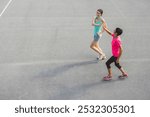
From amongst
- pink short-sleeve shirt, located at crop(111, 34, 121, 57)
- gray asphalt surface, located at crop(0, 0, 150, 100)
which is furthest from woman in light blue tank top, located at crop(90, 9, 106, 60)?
pink short-sleeve shirt, located at crop(111, 34, 121, 57)

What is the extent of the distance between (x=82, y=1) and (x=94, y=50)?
7.29 metres

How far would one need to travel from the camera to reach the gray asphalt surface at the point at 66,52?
26.7 feet

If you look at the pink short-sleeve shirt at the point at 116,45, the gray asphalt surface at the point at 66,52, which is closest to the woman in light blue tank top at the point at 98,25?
the gray asphalt surface at the point at 66,52

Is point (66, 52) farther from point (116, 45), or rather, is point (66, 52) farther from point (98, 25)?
point (116, 45)

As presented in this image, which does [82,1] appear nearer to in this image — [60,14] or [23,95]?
[60,14]

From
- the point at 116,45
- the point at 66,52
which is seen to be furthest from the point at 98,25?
the point at 66,52

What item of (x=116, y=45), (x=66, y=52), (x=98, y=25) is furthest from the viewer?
(x=66, y=52)

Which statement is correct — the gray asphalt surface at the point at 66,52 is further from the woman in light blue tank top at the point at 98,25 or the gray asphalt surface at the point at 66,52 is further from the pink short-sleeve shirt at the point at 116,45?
the pink short-sleeve shirt at the point at 116,45

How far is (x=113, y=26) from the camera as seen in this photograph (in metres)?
12.6

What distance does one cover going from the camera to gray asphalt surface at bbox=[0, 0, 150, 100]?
26.7 ft

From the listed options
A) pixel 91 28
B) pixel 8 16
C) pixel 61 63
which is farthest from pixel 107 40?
pixel 8 16

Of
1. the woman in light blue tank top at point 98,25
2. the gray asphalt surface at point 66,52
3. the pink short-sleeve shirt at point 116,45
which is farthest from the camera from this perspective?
the woman in light blue tank top at point 98,25

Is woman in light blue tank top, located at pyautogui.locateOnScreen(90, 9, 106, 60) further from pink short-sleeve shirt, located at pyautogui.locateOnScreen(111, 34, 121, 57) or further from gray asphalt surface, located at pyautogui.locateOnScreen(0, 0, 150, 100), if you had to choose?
pink short-sleeve shirt, located at pyautogui.locateOnScreen(111, 34, 121, 57)

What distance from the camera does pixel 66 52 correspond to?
10.3 m
